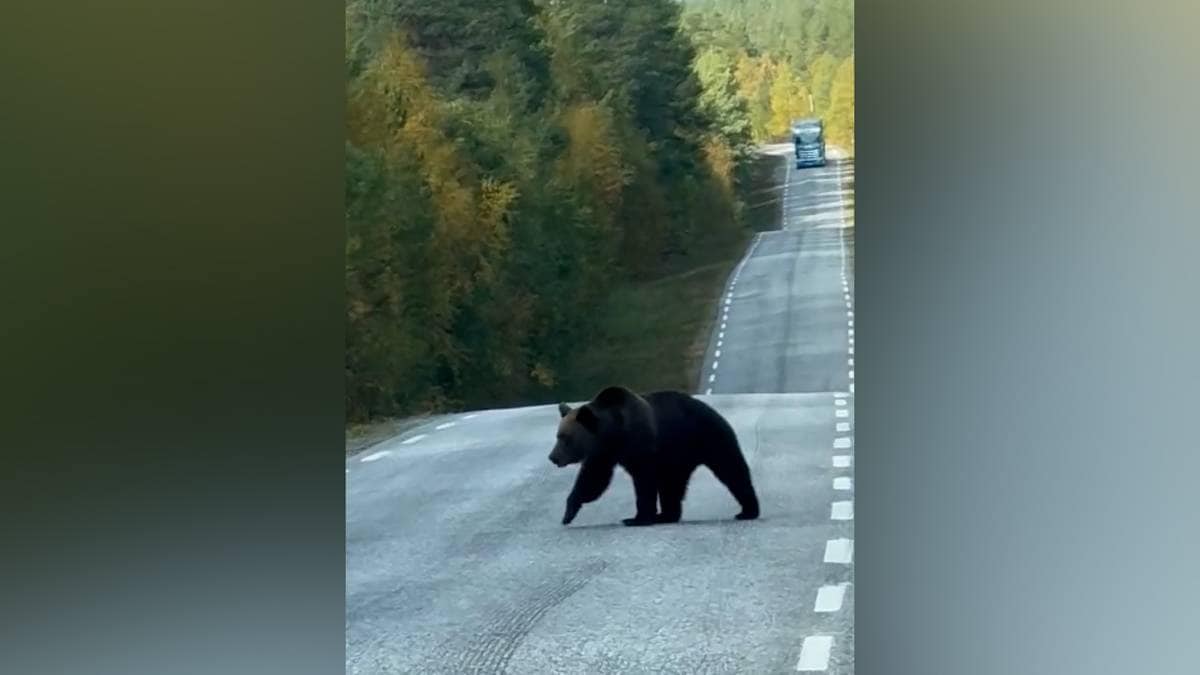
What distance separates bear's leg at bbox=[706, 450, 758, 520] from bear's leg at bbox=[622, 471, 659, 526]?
11cm

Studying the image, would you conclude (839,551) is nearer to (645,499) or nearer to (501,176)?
(645,499)

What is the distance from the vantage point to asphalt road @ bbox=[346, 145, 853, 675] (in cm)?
205

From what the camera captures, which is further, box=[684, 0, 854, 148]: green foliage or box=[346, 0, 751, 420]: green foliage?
box=[346, 0, 751, 420]: green foliage

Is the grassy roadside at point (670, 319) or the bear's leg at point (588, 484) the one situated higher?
the grassy roadside at point (670, 319)

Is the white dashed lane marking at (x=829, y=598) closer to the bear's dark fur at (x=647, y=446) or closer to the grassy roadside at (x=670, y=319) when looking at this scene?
the bear's dark fur at (x=647, y=446)

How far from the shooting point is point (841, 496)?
2.04 metres

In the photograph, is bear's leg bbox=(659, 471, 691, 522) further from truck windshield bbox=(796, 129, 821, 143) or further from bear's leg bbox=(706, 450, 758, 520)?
truck windshield bbox=(796, 129, 821, 143)

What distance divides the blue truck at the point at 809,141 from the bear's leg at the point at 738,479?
524mm

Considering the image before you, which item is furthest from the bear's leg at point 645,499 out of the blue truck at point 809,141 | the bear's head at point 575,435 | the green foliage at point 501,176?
the blue truck at point 809,141

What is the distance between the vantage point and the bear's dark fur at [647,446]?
2092mm

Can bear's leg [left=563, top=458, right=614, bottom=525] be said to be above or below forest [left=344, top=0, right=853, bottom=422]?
below

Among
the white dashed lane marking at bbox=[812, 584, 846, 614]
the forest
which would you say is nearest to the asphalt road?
the white dashed lane marking at bbox=[812, 584, 846, 614]
